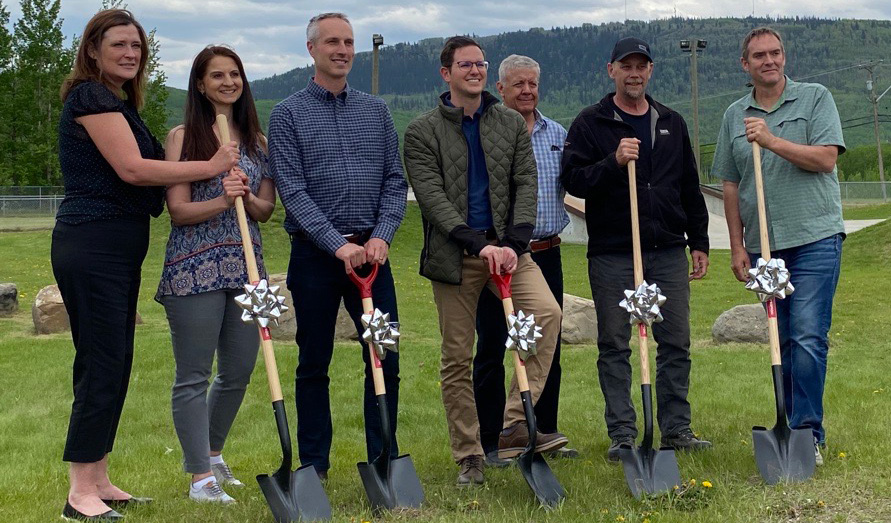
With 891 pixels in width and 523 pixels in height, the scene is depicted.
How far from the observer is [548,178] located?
21.2 feet

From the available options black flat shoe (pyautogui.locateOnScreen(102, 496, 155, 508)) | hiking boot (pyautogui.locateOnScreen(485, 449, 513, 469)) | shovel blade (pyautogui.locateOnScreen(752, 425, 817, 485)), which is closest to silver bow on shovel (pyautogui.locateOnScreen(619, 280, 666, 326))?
shovel blade (pyautogui.locateOnScreen(752, 425, 817, 485))

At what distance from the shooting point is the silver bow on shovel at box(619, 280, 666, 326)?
553cm

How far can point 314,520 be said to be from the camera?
4.79 metres

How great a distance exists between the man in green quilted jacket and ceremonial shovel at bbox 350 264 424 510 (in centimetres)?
59

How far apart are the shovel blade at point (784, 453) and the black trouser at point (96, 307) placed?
331 cm

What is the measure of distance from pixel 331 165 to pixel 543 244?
154 cm

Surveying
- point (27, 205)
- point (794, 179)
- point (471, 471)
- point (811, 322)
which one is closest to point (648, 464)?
point (471, 471)

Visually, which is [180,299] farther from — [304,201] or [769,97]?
[769,97]

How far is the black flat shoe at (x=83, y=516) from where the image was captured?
196 inches

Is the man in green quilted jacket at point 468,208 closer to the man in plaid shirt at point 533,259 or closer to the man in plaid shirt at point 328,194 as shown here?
the man in plaid shirt at point 328,194

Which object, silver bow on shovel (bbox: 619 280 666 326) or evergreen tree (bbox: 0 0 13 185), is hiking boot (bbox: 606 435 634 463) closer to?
silver bow on shovel (bbox: 619 280 666 326)

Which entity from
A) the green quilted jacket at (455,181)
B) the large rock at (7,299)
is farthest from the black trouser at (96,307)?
the large rock at (7,299)

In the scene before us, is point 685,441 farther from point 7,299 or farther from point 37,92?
point 37,92

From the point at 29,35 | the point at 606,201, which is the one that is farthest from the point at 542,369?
the point at 29,35
